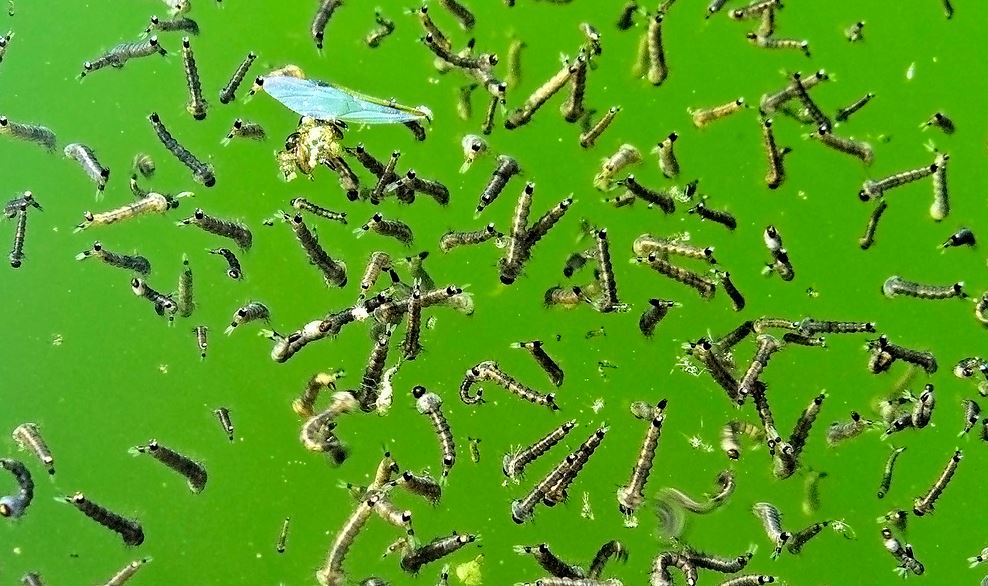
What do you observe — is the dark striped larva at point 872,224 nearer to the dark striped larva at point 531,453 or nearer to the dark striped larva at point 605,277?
the dark striped larva at point 605,277

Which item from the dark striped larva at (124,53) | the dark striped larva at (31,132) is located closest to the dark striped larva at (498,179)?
the dark striped larva at (124,53)

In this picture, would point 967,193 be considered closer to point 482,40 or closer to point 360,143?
point 482,40

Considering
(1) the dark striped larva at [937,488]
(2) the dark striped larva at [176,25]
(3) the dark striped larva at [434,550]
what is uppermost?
(2) the dark striped larva at [176,25]

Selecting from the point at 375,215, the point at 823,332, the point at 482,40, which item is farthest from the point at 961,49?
the point at 375,215

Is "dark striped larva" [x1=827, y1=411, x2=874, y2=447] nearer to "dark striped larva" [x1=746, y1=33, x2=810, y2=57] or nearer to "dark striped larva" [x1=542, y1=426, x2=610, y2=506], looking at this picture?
"dark striped larva" [x1=542, y1=426, x2=610, y2=506]

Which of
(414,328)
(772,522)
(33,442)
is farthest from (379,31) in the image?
(772,522)

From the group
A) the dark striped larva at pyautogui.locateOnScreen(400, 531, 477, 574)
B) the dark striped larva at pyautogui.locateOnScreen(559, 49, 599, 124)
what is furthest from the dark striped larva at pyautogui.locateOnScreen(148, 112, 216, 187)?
the dark striped larva at pyautogui.locateOnScreen(400, 531, 477, 574)

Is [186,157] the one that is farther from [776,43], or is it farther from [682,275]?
[776,43]
